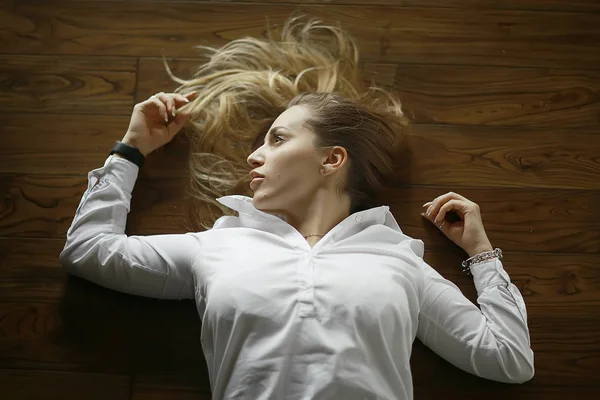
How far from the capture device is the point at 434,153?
166 centimetres

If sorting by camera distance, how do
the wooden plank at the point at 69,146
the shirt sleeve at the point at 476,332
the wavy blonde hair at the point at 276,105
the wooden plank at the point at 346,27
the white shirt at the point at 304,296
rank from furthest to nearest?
the wooden plank at the point at 346,27 < the wooden plank at the point at 69,146 < the wavy blonde hair at the point at 276,105 < the shirt sleeve at the point at 476,332 < the white shirt at the point at 304,296

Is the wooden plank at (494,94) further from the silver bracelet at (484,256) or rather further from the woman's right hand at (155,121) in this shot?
the woman's right hand at (155,121)

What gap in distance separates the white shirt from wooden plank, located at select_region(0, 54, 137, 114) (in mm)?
227

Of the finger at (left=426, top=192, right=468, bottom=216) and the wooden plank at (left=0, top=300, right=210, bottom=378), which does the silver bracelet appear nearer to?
the finger at (left=426, top=192, right=468, bottom=216)

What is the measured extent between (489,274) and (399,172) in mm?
329

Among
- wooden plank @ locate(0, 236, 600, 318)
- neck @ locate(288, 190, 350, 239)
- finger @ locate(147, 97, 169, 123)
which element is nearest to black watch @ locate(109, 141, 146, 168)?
finger @ locate(147, 97, 169, 123)

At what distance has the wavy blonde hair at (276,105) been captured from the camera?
1511 mm

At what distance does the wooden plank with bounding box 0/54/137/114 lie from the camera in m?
1.67

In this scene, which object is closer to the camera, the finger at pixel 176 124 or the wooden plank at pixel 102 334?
the wooden plank at pixel 102 334

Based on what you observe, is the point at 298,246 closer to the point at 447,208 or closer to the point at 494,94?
the point at 447,208

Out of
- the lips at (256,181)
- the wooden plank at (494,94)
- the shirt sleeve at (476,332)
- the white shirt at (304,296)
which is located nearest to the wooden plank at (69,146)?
the white shirt at (304,296)

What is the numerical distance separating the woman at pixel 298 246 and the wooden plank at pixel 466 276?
0.06 metres

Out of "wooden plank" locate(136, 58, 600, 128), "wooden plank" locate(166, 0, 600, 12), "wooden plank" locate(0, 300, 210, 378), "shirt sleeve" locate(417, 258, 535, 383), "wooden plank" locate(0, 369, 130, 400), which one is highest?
"wooden plank" locate(166, 0, 600, 12)

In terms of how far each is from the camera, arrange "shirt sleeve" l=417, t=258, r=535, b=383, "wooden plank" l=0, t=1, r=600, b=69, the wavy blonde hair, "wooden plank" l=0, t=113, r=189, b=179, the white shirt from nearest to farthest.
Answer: the white shirt < "shirt sleeve" l=417, t=258, r=535, b=383 < the wavy blonde hair < "wooden plank" l=0, t=113, r=189, b=179 < "wooden plank" l=0, t=1, r=600, b=69
